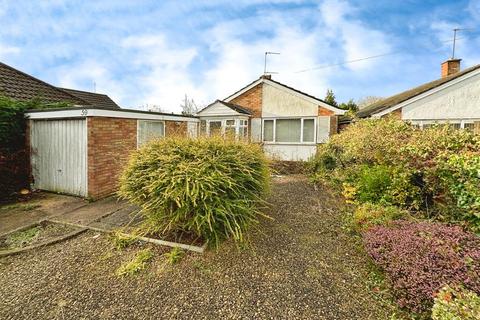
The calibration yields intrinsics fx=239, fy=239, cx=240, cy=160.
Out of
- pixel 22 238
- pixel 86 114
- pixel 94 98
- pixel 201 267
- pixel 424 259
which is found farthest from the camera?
pixel 94 98

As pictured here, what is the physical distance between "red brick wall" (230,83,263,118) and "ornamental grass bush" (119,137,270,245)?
10119mm

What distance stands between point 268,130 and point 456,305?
12393mm

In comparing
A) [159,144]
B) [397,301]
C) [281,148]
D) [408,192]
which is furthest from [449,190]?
[281,148]

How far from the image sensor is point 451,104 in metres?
11.7

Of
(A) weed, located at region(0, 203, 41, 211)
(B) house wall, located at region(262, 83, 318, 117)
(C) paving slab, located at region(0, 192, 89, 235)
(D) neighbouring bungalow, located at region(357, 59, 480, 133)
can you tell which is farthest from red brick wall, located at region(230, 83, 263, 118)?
→ (A) weed, located at region(0, 203, 41, 211)

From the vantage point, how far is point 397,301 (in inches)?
108

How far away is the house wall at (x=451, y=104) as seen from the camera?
11.5 metres

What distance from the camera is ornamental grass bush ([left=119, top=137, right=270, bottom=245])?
12.0 ft

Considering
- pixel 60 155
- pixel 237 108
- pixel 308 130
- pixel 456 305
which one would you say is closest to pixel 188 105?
pixel 237 108

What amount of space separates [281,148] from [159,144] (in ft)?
33.2

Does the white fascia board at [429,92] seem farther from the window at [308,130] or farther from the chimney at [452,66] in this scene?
the chimney at [452,66]

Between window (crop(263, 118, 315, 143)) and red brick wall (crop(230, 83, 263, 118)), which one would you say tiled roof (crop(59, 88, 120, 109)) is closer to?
red brick wall (crop(230, 83, 263, 118))

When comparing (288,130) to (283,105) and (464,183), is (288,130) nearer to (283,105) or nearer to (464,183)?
(283,105)

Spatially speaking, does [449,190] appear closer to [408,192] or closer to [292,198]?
[408,192]
